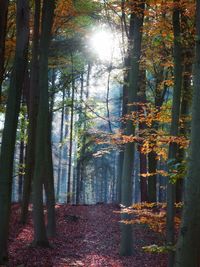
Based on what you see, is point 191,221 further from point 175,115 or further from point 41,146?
point 41,146

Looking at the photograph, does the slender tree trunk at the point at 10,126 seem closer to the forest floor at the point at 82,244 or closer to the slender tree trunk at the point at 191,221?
the forest floor at the point at 82,244

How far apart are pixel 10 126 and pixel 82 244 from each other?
6210 mm

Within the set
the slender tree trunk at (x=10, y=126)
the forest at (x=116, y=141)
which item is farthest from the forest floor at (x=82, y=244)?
the slender tree trunk at (x=10, y=126)

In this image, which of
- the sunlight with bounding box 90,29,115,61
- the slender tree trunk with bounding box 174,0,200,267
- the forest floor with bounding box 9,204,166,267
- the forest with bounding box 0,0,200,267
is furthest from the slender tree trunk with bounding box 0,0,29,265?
the sunlight with bounding box 90,29,115,61

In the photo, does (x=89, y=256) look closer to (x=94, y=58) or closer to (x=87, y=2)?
(x=87, y=2)

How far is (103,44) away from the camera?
19.1 m

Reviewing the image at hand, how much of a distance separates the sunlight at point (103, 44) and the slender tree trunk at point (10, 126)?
9295 mm

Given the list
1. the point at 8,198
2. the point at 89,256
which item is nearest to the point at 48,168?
the point at 89,256

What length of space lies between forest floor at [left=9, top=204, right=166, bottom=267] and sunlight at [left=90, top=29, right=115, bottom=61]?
26.6 ft

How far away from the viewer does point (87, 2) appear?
15125mm

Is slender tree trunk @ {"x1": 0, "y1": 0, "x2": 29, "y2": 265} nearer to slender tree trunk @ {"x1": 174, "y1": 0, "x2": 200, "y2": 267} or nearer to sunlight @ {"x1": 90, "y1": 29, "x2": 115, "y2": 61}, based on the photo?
slender tree trunk @ {"x1": 174, "y1": 0, "x2": 200, "y2": 267}

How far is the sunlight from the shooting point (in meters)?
18.3

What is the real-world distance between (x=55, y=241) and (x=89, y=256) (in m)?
2.04

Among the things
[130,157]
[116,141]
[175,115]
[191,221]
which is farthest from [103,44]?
[191,221]
